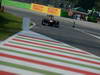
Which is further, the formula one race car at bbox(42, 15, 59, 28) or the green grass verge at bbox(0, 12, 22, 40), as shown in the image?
the formula one race car at bbox(42, 15, 59, 28)

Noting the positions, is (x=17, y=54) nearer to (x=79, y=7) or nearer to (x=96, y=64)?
(x=96, y=64)

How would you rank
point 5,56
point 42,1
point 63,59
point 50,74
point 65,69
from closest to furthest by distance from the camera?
point 50,74
point 65,69
point 5,56
point 63,59
point 42,1

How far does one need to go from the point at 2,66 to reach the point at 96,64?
4.13 meters

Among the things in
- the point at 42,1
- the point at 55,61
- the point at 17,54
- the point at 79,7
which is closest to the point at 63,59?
the point at 55,61

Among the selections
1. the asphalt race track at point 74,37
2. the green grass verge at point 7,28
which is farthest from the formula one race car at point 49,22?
the green grass verge at point 7,28

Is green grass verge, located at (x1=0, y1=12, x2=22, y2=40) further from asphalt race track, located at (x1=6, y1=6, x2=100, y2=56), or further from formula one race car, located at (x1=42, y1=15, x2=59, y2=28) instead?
formula one race car, located at (x1=42, y1=15, x2=59, y2=28)

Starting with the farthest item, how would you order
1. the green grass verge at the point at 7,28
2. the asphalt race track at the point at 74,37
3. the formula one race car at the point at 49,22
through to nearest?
the formula one race car at the point at 49,22 < the asphalt race track at the point at 74,37 < the green grass verge at the point at 7,28

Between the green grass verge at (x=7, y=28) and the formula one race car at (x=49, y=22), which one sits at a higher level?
the green grass verge at (x=7, y=28)

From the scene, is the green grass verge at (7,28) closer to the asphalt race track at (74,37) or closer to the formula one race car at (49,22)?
the asphalt race track at (74,37)

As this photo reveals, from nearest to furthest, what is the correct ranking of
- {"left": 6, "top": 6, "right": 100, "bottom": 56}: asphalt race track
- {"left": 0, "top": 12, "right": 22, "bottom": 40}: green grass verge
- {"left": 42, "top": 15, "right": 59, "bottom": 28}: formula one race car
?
{"left": 0, "top": 12, "right": 22, "bottom": 40}: green grass verge, {"left": 6, "top": 6, "right": 100, "bottom": 56}: asphalt race track, {"left": 42, "top": 15, "right": 59, "bottom": 28}: formula one race car

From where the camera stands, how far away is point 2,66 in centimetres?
839

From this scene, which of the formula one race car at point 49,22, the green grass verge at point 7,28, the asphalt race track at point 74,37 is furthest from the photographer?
the formula one race car at point 49,22

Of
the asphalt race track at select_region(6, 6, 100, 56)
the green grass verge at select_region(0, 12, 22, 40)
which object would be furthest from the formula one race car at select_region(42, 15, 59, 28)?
the green grass verge at select_region(0, 12, 22, 40)

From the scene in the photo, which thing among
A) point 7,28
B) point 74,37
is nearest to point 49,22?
point 74,37
